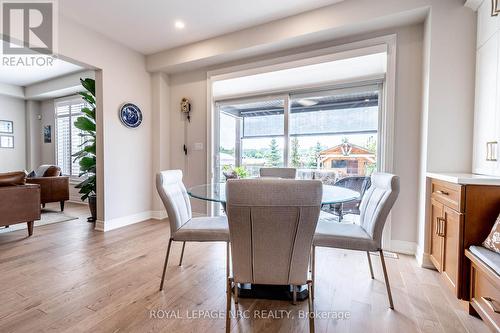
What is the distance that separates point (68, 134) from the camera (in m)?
5.73

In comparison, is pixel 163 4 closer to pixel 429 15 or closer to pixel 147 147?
pixel 147 147

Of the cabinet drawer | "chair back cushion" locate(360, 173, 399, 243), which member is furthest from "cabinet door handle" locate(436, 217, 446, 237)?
"chair back cushion" locate(360, 173, 399, 243)

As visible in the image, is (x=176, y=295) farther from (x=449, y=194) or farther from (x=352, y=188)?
(x=352, y=188)

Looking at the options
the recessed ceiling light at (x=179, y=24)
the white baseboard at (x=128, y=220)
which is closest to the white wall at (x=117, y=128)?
the white baseboard at (x=128, y=220)

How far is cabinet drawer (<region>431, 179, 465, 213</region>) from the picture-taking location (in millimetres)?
1591

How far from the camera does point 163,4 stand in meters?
2.58

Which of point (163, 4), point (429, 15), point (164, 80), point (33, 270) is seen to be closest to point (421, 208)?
point (429, 15)

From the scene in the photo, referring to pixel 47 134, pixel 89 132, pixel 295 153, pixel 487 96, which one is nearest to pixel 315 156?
pixel 295 153

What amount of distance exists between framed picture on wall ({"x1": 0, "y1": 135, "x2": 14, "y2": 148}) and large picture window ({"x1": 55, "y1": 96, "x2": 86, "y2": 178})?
50.6 inches

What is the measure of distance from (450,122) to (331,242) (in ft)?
5.41

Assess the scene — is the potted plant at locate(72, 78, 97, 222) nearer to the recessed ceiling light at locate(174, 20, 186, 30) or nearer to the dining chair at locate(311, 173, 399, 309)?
the recessed ceiling light at locate(174, 20, 186, 30)

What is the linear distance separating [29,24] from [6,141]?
5.08m

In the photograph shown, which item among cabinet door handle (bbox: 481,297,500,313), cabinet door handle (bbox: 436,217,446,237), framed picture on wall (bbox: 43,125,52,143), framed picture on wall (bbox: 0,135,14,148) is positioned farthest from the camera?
framed picture on wall (bbox: 43,125,52,143)

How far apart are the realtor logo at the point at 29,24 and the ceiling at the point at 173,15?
0.19 m
